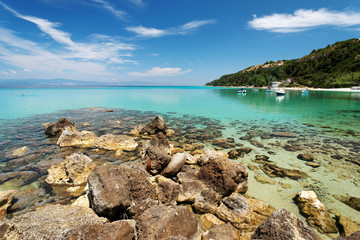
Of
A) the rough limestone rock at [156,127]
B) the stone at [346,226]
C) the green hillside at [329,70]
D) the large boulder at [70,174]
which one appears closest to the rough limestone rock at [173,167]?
the large boulder at [70,174]

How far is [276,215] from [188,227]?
7.39 ft

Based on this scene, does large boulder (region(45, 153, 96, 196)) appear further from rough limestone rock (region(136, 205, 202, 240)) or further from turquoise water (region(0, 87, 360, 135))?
turquoise water (region(0, 87, 360, 135))

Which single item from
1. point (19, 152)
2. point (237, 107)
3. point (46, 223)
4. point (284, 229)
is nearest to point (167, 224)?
point (284, 229)

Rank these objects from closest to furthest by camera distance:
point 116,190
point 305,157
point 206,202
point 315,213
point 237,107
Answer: point 116,190
point 315,213
point 206,202
point 305,157
point 237,107

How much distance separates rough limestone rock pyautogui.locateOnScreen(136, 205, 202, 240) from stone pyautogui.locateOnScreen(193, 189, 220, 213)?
1.46 metres

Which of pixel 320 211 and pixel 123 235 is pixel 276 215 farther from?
pixel 123 235

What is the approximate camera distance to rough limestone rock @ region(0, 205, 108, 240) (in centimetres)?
379

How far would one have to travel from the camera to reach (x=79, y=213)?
4328 millimetres

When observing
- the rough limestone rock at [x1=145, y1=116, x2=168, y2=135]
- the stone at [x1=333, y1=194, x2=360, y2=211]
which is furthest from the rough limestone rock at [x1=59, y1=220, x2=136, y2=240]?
the rough limestone rock at [x1=145, y1=116, x2=168, y2=135]

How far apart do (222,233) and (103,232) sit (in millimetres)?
3051

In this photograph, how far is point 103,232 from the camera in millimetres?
3586

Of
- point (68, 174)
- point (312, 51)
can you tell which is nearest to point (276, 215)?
point (68, 174)

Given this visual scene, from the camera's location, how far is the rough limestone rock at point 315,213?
17.4 ft

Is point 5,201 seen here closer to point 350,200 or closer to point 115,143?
point 115,143
